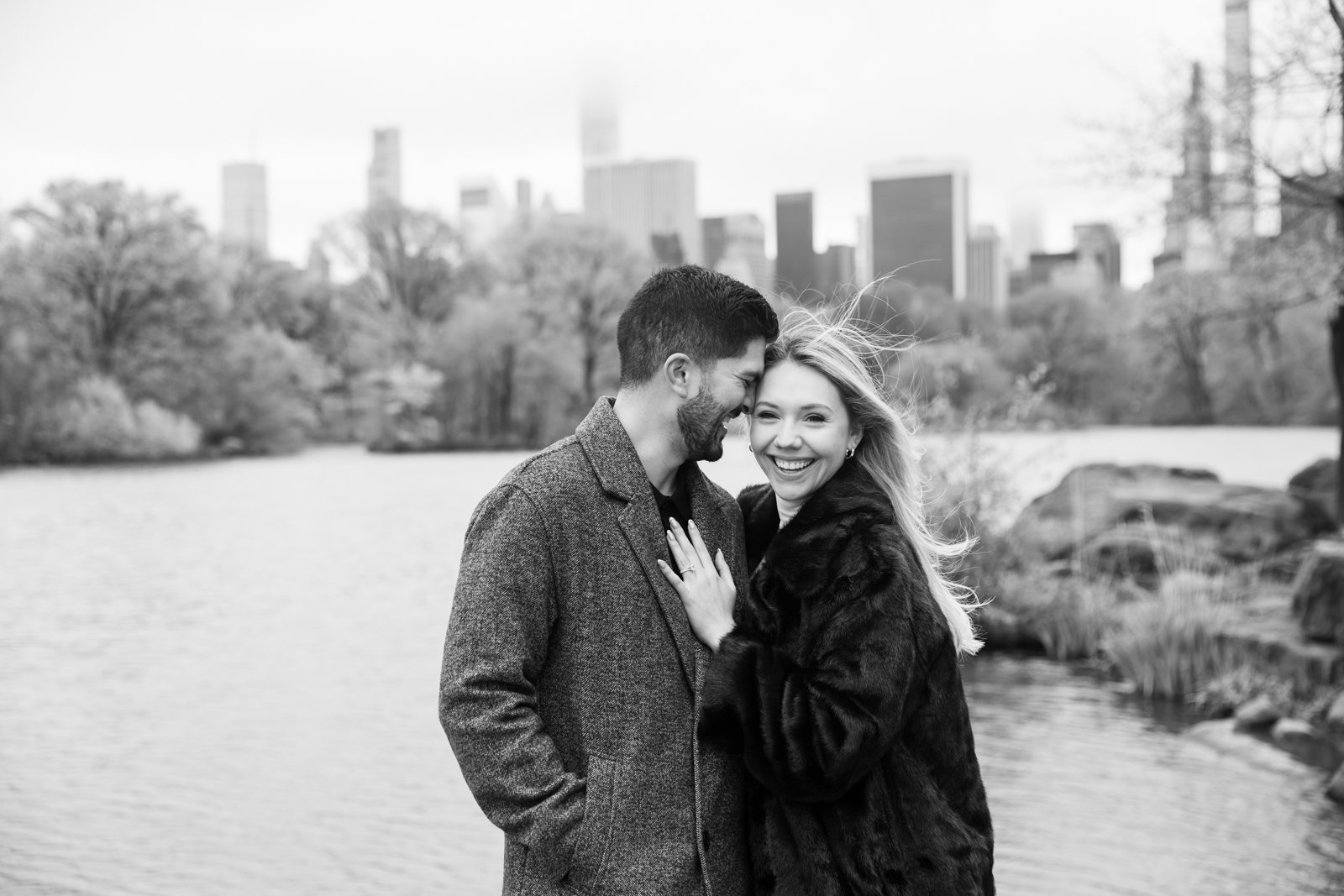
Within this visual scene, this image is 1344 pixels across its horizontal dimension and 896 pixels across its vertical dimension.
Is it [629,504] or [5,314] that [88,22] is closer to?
[5,314]

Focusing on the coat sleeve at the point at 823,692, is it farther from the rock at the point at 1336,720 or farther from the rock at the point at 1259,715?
the rock at the point at 1259,715

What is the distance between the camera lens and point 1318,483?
46.4ft

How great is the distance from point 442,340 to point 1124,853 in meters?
41.6

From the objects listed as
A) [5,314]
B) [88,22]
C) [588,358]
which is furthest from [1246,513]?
[88,22]

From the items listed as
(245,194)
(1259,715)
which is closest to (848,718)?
(1259,715)

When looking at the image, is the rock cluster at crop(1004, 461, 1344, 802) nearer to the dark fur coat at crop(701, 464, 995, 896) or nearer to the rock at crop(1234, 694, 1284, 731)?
the rock at crop(1234, 694, 1284, 731)

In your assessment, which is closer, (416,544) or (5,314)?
(416,544)

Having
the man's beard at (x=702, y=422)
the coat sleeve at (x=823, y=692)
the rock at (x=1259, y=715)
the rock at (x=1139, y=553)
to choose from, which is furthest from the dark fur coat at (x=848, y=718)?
the rock at (x=1139, y=553)

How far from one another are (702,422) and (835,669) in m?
0.50

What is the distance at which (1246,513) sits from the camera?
1327cm

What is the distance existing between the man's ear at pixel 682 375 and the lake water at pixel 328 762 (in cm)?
422

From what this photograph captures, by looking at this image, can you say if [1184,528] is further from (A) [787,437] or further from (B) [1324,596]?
(A) [787,437]

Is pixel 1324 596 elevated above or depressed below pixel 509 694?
below

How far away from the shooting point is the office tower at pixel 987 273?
6466 centimetres
